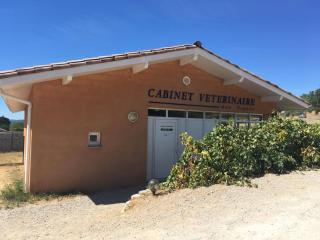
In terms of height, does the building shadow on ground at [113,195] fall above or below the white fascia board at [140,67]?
below

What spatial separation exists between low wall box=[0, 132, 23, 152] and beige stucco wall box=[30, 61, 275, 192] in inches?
827

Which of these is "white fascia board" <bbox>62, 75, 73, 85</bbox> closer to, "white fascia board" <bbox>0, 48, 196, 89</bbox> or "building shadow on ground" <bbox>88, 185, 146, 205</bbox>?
"white fascia board" <bbox>0, 48, 196, 89</bbox>

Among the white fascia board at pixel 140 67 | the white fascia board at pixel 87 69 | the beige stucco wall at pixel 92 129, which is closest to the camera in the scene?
the white fascia board at pixel 87 69

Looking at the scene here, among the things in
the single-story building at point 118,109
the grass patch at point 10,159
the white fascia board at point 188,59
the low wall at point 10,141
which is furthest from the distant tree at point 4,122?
the white fascia board at point 188,59

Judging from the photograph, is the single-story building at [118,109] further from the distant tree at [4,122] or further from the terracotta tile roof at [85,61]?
the distant tree at [4,122]

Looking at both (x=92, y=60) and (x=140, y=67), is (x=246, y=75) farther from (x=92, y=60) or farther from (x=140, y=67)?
(x=92, y=60)

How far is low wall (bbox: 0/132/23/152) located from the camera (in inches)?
1160

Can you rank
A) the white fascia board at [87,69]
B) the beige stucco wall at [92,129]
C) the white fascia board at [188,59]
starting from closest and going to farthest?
the white fascia board at [87,69], the beige stucco wall at [92,129], the white fascia board at [188,59]

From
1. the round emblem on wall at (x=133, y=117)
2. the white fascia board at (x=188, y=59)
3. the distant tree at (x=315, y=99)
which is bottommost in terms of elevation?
the round emblem on wall at (x=133, y=117)

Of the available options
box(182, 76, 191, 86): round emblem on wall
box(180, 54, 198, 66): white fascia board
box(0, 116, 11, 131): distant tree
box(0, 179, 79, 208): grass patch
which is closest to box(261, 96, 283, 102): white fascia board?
box(182, 76, 191, 86): round emblem on wall

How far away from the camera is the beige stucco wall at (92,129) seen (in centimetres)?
1012

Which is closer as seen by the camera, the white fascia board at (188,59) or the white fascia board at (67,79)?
the white fascia board at (67,79)

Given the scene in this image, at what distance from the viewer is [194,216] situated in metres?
6.84

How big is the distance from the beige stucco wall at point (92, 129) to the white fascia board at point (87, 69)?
43 cm
